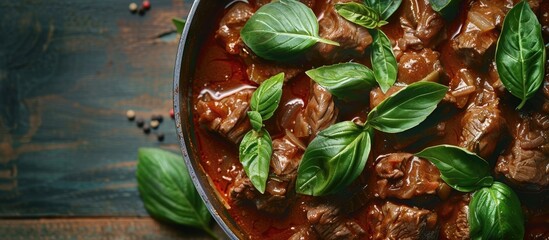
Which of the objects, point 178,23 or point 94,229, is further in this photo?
point 94,229

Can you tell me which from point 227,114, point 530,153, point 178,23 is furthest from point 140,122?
point 530,153

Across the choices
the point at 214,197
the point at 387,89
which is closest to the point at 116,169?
the point at 214,197

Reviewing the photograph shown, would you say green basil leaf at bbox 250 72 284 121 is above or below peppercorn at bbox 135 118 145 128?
above

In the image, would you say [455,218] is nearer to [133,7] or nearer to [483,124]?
[483,124]

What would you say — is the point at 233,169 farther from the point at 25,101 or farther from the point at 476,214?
the point at 25,101

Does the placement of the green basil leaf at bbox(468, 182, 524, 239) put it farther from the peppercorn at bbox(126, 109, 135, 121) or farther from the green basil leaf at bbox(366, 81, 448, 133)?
the peppercorn at bbox(126, 109, 135, 121)

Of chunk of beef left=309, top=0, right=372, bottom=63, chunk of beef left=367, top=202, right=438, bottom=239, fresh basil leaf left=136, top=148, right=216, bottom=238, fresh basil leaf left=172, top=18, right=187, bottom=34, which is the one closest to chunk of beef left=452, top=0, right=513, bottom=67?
chunk of beef left=309, top=0, right=372, bottom=63

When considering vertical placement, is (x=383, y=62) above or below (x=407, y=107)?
above
